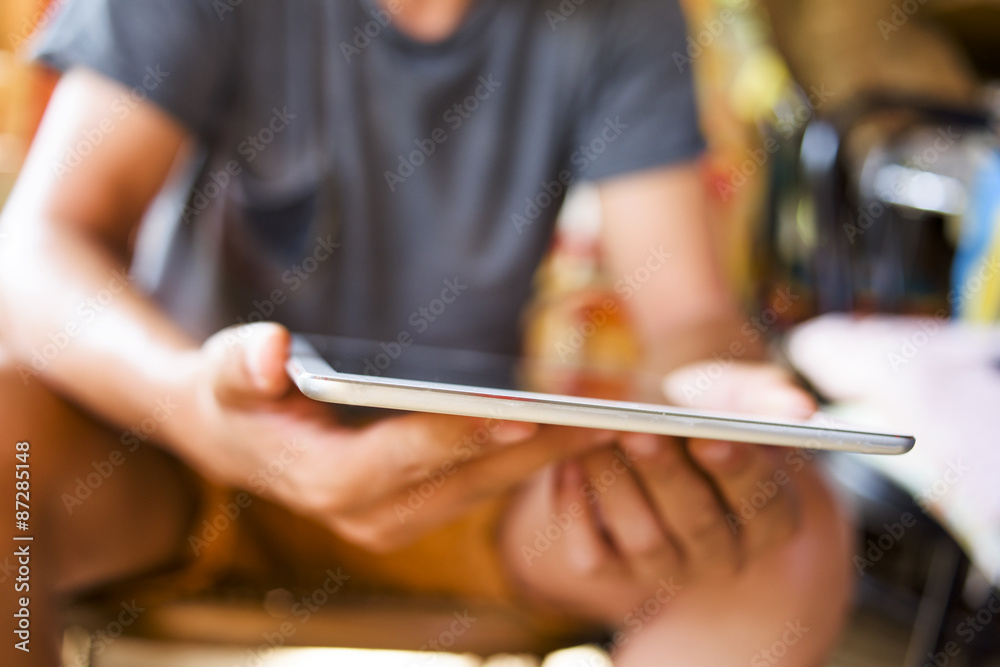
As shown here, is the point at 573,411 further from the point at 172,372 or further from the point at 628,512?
the point at 172,372

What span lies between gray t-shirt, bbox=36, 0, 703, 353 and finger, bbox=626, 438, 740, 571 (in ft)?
1.27

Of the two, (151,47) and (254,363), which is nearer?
(254,363)

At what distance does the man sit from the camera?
0.37 metres

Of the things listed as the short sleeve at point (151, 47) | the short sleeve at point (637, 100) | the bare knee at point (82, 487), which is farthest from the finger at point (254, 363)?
the short sleeve at point (637, 100)

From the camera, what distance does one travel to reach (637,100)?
75cm

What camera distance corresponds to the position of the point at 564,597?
50 cm

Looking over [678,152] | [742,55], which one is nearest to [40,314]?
[678,152]

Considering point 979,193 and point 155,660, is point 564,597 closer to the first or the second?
point 155,660

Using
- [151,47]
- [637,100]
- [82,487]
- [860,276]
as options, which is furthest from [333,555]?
[860,276]

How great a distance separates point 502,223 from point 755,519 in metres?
0.44

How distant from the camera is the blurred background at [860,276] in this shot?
1.65 ft

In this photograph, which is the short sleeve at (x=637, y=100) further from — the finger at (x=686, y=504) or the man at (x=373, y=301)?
the finger at (x=686, y=504)

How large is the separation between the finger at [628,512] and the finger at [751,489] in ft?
0.13

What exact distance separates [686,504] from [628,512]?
0.03 metres
